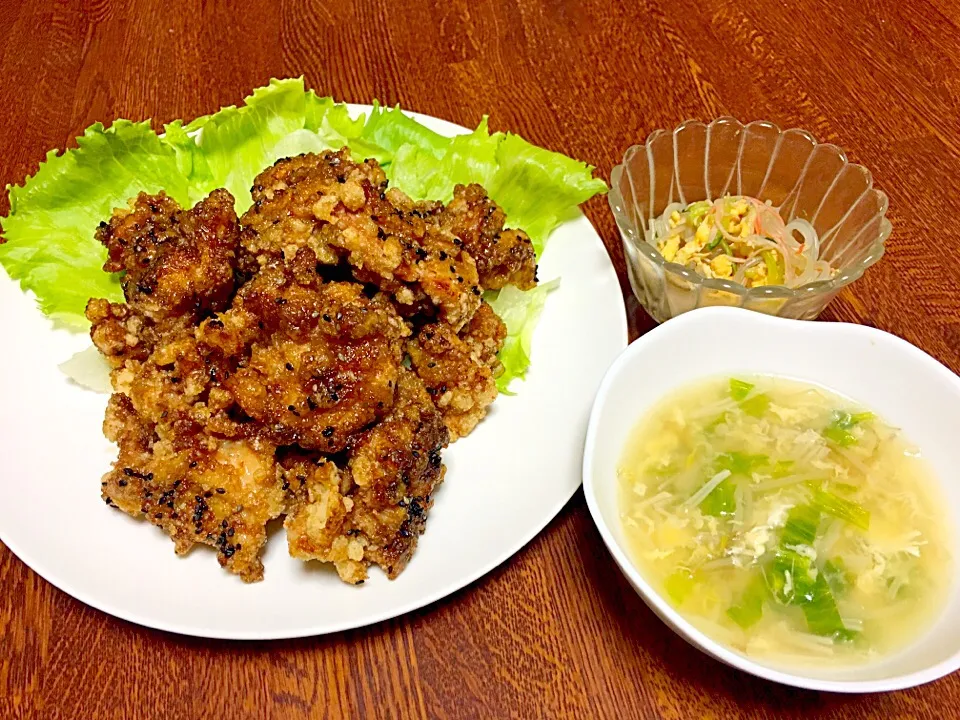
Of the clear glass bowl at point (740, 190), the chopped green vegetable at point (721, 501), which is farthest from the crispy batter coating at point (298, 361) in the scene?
the chopped green vegetable at point (721, 501)

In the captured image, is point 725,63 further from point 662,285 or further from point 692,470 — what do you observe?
point 692,470

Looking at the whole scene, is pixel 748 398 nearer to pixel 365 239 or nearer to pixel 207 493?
pixel 365 239

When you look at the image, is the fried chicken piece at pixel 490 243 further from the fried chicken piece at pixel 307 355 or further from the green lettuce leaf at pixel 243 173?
the fried chicken piece at pixel 307 355

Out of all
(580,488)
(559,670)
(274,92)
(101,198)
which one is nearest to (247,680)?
(559,670)

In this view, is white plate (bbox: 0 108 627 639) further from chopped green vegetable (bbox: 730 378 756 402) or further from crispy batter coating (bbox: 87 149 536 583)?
chopped green vegetable (bbox: 730 378 756 402)

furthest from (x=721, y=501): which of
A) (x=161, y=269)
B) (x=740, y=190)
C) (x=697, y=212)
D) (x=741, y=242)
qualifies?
(x=161, y=269)
